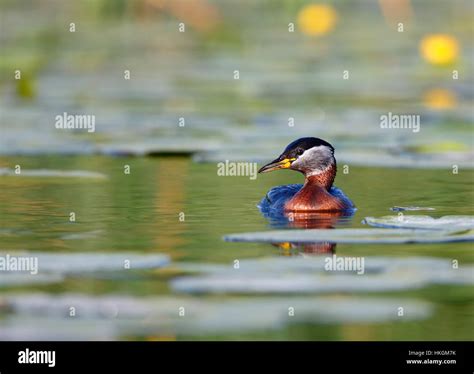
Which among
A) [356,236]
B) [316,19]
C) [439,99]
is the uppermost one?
[316,19]

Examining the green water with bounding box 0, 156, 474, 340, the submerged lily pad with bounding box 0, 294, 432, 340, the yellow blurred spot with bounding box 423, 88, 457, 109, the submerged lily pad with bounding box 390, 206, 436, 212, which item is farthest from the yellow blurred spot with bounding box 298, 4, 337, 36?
the submerged lily pad with bounding box 0, 294, 432, 340

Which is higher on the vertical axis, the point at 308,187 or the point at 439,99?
the point at 439,99

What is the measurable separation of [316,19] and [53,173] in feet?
45.4

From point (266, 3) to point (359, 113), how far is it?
52.3 ft

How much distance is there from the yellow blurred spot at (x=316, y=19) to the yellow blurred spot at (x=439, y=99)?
6002mm

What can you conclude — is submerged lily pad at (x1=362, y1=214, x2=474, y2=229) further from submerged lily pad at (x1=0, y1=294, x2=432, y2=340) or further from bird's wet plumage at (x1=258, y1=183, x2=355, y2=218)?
submerged lily pad at (x1=0, y1=294, x2=432, y2=340)

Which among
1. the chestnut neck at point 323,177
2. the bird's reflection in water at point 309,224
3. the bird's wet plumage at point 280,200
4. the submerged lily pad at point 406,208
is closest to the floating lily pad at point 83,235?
the bird's reflection in water at point 309,224

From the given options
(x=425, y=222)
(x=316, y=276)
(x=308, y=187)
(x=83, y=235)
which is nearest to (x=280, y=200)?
(x=308, y=187)

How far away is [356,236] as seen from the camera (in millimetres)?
8867

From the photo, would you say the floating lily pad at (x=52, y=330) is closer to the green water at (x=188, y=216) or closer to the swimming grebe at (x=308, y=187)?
the green water at (x=188, y=216)

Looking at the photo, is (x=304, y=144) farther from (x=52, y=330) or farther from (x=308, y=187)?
(x=52, y=330)

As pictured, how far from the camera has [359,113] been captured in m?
16.5

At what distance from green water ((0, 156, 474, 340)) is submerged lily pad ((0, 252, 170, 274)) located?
0.13 m

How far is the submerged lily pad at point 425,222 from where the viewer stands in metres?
9.12
